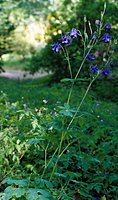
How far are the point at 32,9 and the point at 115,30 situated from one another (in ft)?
72.6

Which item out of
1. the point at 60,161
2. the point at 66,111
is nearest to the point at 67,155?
the point at 60,161

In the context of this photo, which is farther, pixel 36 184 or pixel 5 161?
pixel 5 161

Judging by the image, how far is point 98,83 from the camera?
34.4ft

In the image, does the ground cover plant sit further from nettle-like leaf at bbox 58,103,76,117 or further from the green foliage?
nettle-like leaf at bbox 58,103,76,117

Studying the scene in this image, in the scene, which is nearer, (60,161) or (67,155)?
(67,155)

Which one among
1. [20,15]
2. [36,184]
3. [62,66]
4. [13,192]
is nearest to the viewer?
[13,192]

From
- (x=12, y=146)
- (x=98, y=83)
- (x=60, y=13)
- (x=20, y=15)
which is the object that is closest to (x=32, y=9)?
(x=20, y=15)

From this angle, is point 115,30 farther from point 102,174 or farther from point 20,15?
point 20,15

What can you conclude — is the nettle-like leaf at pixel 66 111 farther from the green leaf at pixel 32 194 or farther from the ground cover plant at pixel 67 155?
the green leaf at pixel 32 194

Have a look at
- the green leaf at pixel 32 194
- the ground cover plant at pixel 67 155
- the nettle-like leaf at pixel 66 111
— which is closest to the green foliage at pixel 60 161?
the ground cover plant at pixel 67 155

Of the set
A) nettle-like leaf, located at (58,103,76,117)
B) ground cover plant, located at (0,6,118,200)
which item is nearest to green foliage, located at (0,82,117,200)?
ground cover plant, located at (0,6,118,200)

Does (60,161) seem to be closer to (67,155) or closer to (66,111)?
(67,155)

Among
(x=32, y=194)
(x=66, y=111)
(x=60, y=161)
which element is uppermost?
(x=66, y=111)

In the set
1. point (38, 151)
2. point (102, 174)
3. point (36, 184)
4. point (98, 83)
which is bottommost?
point (98, 83)
